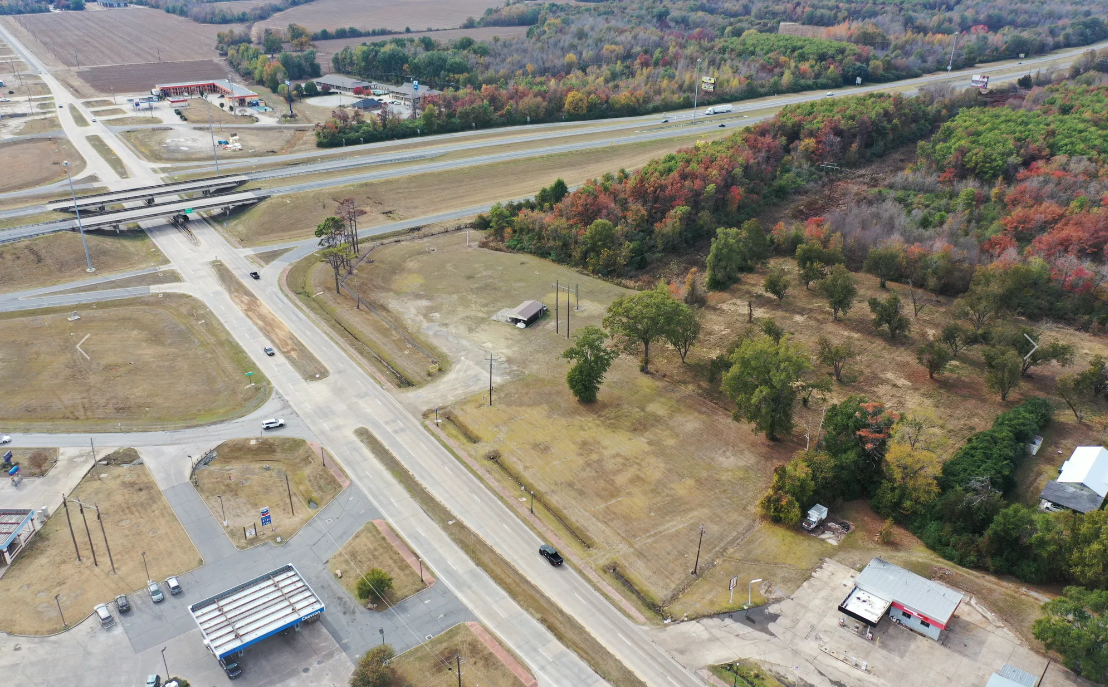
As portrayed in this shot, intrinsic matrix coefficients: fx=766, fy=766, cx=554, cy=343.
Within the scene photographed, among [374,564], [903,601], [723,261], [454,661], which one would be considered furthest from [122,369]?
[903,601]

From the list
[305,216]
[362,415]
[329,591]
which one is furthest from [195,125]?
[329,591]

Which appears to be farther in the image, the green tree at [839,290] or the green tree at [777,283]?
the green tree at [777,283]

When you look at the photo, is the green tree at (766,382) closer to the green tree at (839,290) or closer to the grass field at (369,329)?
the green tree at (839,290)

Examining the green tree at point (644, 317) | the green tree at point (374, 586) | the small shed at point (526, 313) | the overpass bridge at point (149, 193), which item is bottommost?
the green tree at point (374, 586)

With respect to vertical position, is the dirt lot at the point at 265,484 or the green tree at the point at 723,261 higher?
the green tree at the point at 723,261

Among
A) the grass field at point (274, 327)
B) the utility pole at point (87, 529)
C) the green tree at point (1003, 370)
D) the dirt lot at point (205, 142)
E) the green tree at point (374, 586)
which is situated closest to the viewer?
the green tree at point (374, 586)

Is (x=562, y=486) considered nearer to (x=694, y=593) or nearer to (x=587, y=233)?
(x=694, y=593)

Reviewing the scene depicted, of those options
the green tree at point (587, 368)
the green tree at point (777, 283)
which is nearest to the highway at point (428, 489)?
the green tree at point (587, 368)

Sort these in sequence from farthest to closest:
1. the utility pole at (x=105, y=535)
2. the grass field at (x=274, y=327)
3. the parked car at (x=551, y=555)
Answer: the grass field at (x=274, y=327) → the parked car at (x=551, y=555) → the utility pole at (x=105, y=535)
